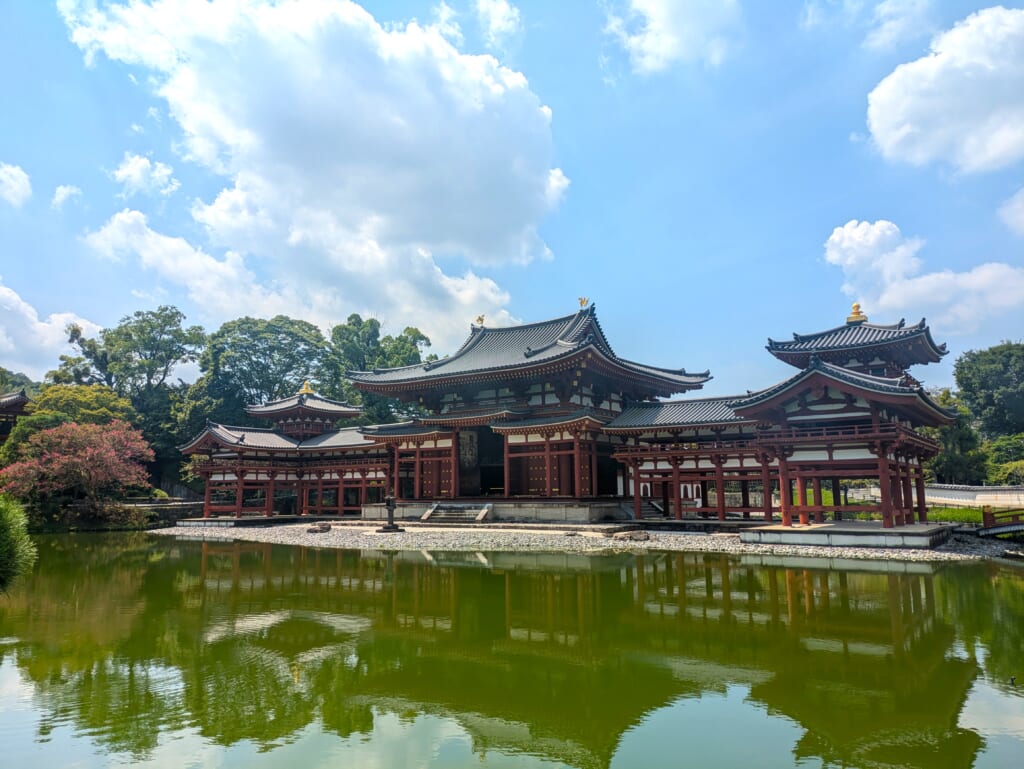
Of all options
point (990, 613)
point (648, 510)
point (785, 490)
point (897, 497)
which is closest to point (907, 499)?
point (897, 497)

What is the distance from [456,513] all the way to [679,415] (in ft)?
34.1

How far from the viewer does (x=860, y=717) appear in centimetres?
580

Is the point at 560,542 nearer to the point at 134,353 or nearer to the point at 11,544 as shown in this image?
the point at 11,544

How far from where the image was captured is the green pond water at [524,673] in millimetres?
5273

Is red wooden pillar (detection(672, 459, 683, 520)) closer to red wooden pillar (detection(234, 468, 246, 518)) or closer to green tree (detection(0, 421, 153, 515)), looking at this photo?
red wooden pillar (detection(234, 468, 246, 518))

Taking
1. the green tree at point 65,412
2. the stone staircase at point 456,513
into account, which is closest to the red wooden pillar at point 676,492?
the stone staircase at point 456,513

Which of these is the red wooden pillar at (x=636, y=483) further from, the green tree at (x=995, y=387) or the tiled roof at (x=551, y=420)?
the green tree at (x=995, y=387)

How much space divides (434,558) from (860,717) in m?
13.9

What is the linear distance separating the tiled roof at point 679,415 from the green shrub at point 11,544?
799 inches

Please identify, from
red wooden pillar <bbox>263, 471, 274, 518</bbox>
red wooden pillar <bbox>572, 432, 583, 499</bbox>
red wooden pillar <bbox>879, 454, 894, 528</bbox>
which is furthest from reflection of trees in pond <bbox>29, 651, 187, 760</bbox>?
red wooden pillar <bbox>263, 471, 274, 518</bbox>

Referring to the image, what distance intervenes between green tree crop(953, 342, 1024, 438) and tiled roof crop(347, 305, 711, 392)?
3608 centimetres

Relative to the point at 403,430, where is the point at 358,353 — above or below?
above

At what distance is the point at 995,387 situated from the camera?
2115 inches

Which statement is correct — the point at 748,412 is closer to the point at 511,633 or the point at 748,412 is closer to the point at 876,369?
the point at 876,369
